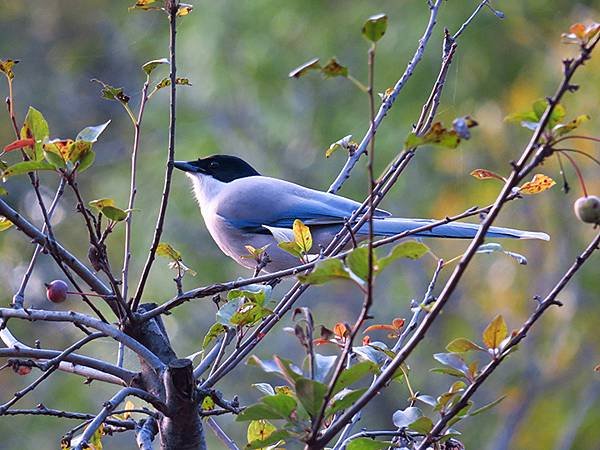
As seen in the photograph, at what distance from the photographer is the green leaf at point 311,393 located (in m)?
1.16

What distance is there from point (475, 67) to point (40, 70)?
16.6 feet

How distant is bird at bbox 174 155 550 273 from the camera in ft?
10.8

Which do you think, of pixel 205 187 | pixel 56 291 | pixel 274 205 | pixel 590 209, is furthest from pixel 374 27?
pixel 205 187

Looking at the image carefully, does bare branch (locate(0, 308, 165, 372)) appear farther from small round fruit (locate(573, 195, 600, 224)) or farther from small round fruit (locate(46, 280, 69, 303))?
small round fruit (locate(573, 195, 600, 224))

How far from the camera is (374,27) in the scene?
1085mm

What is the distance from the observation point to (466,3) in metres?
7.12

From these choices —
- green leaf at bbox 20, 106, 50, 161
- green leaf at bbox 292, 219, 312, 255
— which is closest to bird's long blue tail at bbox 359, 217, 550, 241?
green leaf at bbox 292, 219, 312, 255

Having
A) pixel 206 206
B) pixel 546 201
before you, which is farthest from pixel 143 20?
pixel 206 206

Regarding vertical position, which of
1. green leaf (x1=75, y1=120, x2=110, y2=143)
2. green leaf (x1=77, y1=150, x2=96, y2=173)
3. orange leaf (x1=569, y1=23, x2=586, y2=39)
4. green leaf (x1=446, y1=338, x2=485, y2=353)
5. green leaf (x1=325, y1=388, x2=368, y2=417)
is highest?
green leaf (x1=75, y1=120, x2=110, y2=143)

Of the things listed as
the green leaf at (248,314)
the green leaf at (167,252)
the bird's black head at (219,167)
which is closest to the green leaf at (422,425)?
the green leaf at (248,314)

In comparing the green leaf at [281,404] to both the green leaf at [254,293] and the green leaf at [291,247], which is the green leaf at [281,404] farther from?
the green leaf at [291,247]

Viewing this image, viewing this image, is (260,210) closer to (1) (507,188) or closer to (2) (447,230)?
(2) (447,230)

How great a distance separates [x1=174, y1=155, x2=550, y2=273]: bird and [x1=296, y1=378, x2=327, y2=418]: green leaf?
183 cm

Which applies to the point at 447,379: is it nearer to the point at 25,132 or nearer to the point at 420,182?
the point at 420,182
